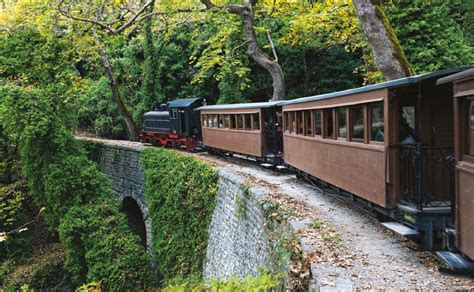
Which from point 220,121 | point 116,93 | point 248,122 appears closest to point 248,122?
point 248,122

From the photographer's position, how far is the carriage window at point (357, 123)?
308 inches

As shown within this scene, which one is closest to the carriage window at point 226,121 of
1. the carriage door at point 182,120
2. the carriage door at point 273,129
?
the carriage door at point 273,129

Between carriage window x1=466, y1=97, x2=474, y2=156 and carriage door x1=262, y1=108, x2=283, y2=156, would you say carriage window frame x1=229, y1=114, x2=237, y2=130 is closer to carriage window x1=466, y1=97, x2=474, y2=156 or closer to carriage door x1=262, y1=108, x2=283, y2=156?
carriage door x1=262, y1=108, x2=283, y2=156

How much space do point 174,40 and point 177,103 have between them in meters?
9.98

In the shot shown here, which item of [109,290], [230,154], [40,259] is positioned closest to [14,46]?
[40,259]

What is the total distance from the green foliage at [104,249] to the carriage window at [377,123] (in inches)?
391

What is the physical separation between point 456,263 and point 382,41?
609 cm

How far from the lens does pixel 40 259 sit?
19.4 meters

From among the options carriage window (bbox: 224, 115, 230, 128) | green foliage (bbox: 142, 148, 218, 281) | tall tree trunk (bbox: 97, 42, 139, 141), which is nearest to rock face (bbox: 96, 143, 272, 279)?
green foliage (bbox: 142, 148, 218, 281)

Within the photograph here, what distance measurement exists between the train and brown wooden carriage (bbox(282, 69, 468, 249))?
0.05 feet

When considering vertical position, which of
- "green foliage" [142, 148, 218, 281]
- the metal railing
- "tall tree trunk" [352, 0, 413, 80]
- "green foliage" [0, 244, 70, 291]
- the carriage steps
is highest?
"tall tree trunk" [352, 0, 413, 80]

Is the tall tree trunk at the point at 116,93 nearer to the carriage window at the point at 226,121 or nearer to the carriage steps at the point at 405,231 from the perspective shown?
the carriage window at the point at 226,121

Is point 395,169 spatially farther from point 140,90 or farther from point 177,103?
point 140,90

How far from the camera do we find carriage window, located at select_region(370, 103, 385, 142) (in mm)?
6957
